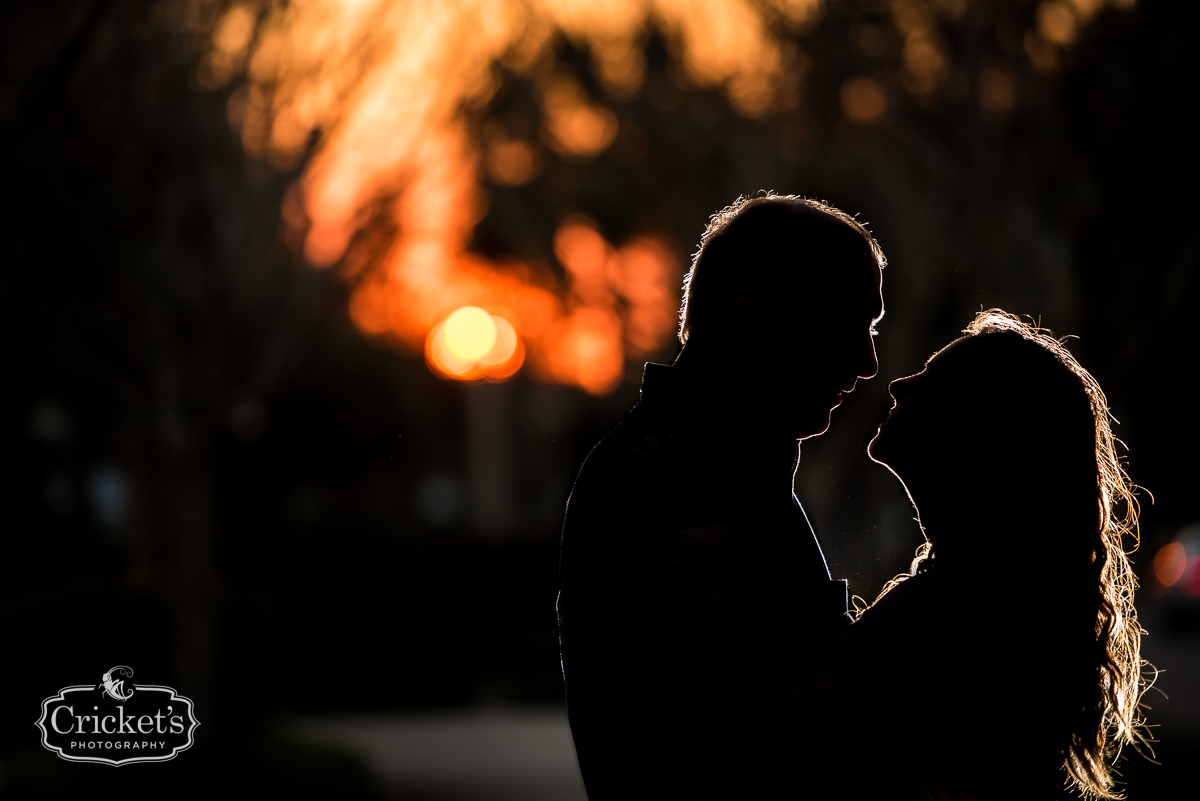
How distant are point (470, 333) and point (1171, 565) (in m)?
12.2

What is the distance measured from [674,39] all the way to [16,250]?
24.8ft

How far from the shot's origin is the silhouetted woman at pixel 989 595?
1391 mm

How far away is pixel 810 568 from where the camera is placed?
1.47m

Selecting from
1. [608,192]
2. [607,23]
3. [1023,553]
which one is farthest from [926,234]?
[608,192]

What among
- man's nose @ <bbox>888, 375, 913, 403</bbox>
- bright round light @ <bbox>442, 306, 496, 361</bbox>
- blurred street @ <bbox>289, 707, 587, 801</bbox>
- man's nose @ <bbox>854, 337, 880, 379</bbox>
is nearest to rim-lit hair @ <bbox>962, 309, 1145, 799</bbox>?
man's nose @ <bbox>888, 375, 913, 403</bbox>

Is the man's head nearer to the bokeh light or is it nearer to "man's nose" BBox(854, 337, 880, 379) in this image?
"man's nose" BBox(854, 337, 880, 379)

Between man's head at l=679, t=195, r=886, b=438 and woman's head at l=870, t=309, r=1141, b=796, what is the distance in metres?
0.16

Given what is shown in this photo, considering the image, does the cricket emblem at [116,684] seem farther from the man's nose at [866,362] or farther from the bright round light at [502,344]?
the bright round light at [502,344]

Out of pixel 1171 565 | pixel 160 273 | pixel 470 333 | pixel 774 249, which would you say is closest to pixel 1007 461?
pixel 774 249

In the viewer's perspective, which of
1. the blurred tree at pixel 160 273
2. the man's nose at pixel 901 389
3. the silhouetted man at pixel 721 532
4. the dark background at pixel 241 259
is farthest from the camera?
the blurred tree at pixel 160 273

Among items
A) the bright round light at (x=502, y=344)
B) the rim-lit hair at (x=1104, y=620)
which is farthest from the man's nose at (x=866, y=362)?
the bright round light at (x=502, y=344)

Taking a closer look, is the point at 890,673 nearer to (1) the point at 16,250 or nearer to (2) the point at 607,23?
(1) the point at 16,250

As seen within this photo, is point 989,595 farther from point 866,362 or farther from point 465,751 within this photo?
point 465,751

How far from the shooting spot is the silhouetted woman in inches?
54.7
